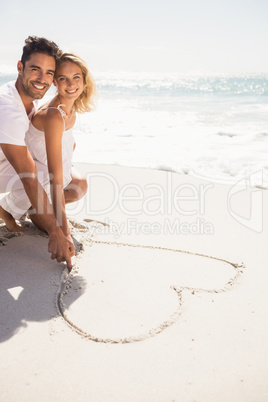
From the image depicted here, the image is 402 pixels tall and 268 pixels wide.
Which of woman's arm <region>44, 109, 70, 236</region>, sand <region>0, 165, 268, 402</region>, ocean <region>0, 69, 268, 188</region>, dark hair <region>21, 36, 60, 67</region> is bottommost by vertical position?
sand <region>0, 165, 268, 402</region>

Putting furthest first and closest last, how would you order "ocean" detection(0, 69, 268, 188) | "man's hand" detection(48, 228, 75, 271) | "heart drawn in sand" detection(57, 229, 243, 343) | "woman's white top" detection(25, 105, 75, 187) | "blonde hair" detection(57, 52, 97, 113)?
"ocean" detection(0, 69, 268, 188) → "woman's white top" detection(25, 105, 75, 187) → "blonde hair" detection(57, 52, 97, 113) → "man's hand" detection(48, 228, 75, 271) → "heart drawn in sand" detection(57, 229, 243, 343)

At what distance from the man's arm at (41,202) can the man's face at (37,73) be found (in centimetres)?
51

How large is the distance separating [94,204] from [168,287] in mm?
1510

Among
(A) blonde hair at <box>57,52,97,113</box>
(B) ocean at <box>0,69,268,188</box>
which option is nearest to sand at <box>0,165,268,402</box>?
(A) blonde hair at <box>57,52,97,113</box>

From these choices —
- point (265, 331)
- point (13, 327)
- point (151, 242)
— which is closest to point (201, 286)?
point (265, 331)

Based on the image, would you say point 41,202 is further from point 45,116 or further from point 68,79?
point 68,79

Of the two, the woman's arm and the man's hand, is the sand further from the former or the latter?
the woman's arm

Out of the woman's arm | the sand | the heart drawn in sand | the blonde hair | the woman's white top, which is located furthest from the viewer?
the woman's white top

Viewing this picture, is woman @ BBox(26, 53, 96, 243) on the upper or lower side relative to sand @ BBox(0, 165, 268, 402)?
upper

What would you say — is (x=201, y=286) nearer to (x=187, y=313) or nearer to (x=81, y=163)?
(x=187, y=313)

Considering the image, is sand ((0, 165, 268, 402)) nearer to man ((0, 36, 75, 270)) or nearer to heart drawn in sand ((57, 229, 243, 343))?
heart drawn in sand ((57, 229, 243, 343))

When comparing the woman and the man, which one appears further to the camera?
the woman

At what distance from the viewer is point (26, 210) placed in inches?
113

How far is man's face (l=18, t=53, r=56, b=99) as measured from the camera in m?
2.56
